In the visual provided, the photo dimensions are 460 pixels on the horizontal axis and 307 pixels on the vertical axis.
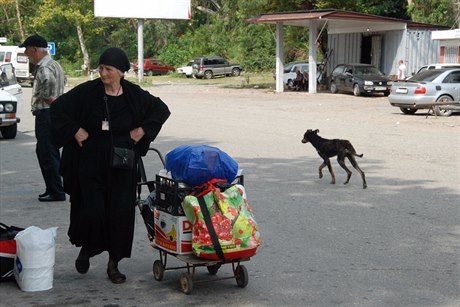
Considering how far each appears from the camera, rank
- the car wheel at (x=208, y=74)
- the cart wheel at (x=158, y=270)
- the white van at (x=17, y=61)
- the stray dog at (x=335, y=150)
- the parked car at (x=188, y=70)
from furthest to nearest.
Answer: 1. the parked car at (x=188, y=70)
2. the car wheel at (x=208, y=74)
3. the white van at (x=17, y=61)
4. the stray dog at (x=335, y=150)
5. the cart wheel at (x=158, y=270)

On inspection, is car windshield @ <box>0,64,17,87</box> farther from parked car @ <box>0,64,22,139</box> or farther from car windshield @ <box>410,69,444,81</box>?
car windshield @ <box>410,69,444,81</box>

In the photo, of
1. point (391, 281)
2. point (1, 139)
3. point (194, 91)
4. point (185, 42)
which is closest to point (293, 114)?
point (1, 139)

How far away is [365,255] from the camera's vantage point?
284 inches

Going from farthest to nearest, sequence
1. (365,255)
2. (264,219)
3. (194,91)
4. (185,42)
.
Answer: (185,42), (194,91), (264,219), (365,255)

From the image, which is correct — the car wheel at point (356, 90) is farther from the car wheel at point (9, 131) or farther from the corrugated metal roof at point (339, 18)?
the car wheel at point (9, 131)

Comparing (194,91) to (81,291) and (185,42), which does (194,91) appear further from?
(81,291)

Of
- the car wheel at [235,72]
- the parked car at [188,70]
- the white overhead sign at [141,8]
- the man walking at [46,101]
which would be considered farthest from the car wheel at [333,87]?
the man walking at [46,101]

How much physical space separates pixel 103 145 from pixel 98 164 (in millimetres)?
154

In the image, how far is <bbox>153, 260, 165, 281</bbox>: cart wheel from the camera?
6.28 meters

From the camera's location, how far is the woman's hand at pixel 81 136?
6043mm

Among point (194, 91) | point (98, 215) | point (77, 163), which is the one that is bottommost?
point (194, 91)

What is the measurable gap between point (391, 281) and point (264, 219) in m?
2.71

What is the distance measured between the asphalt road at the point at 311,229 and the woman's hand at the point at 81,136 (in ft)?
3.80

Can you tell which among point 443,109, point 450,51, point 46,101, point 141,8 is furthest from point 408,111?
point 141,8
